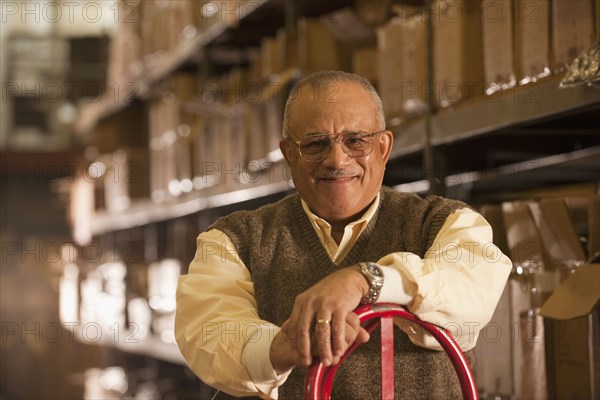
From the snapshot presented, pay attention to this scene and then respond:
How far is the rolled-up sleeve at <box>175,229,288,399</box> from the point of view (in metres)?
1.34

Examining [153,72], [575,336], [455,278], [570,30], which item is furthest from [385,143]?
[153,72]

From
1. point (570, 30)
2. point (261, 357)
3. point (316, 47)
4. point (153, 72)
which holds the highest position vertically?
point (153, 72)

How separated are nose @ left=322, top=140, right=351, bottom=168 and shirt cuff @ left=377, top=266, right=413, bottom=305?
1.01 ft

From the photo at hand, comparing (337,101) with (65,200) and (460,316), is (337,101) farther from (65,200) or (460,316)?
(65,200)

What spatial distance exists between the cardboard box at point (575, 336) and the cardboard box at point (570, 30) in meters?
0.41

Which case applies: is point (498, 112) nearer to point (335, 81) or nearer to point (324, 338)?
point (335, 81)

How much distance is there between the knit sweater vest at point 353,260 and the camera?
1.45 m

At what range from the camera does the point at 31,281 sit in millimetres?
7250

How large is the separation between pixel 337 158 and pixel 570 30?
60cm

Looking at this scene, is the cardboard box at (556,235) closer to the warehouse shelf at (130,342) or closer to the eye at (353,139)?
the eye at (353,139)

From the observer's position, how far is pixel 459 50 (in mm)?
2127

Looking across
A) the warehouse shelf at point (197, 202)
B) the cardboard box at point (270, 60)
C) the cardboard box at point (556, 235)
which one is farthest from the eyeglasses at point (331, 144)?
the cardboard box at point (270, 60)

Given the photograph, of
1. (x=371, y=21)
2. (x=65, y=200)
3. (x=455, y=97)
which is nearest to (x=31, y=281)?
(x=65, y=200)

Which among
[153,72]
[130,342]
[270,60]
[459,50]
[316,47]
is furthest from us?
[130,342]
